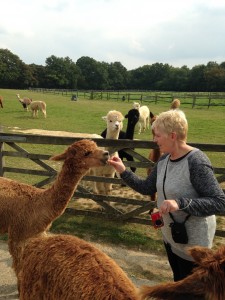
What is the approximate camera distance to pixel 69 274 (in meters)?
2.00

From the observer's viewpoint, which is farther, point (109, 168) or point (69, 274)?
point (109, 168)

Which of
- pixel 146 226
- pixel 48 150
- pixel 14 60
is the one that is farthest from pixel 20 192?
pixel 14 60

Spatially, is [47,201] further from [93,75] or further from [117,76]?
[117,76]

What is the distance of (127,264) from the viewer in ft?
14.1

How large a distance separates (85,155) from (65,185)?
391 millimetres

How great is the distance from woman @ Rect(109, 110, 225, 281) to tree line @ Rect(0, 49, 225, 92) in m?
64.0

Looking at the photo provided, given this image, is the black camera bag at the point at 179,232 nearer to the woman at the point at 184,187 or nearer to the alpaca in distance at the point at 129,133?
the woman at the point at 184,187

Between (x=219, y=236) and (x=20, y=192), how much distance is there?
118 inches

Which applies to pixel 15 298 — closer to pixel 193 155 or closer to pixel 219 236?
pixel 193 155

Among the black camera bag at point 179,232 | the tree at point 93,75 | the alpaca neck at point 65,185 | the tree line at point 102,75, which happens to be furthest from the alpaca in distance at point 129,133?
the tree at point 93,75

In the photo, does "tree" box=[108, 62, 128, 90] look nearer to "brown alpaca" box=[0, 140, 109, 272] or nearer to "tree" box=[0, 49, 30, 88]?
"tree" box=[0, 49, 30, 88]

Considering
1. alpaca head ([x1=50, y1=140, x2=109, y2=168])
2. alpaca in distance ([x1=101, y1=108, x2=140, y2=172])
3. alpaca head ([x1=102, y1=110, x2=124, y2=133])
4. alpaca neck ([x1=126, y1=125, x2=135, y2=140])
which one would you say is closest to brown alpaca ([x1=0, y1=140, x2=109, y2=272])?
alpaca head ([x1=50, y1=140, x2=109, y2=168])

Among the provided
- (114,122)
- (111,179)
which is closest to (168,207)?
(111,179)

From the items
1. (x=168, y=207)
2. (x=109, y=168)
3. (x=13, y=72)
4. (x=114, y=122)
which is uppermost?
(x=13, y=72)
